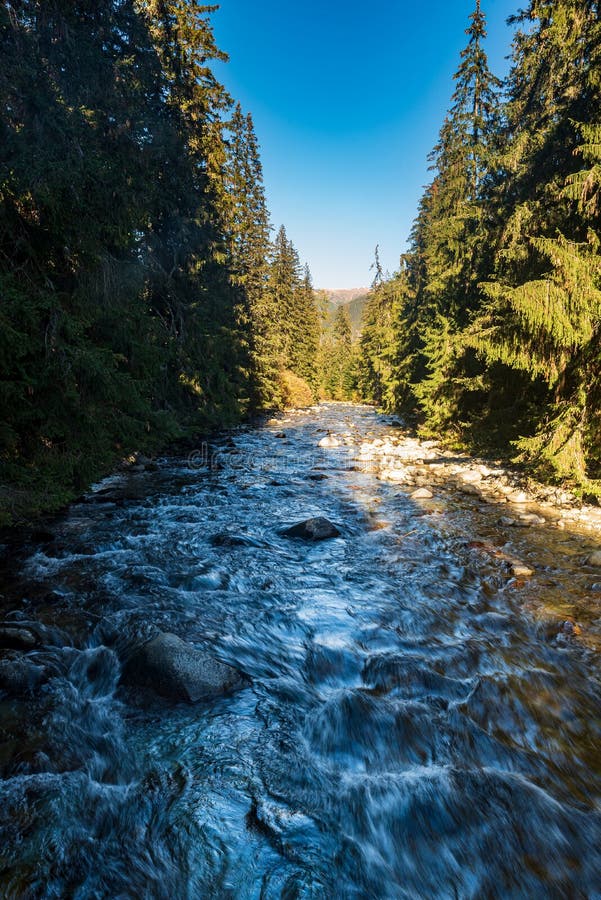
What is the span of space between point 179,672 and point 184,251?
53.5 feet

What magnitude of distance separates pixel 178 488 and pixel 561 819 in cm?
965

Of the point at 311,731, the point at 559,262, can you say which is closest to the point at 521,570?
the point at 311,731

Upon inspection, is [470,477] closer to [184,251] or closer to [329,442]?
[329,442]

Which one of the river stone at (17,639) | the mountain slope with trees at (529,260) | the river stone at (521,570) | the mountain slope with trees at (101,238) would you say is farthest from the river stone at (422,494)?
the river stone at (17,639)

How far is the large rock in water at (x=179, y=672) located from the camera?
3.97m

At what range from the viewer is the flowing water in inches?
101

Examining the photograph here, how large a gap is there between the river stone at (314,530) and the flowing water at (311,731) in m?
0.79

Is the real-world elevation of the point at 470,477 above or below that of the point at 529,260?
below

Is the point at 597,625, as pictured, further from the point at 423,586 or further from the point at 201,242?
the point at 201,242

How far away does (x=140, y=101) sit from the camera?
13.0 meters

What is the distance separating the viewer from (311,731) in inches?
144

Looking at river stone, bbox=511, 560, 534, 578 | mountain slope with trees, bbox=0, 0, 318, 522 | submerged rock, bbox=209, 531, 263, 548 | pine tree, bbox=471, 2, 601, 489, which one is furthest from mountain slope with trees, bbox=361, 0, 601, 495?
mountain slope with trees, bbox=0, 0, 318, 522

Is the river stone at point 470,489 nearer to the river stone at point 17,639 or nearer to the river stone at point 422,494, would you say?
the river stone at point 422,494

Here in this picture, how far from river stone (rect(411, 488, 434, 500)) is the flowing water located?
3212 mm
